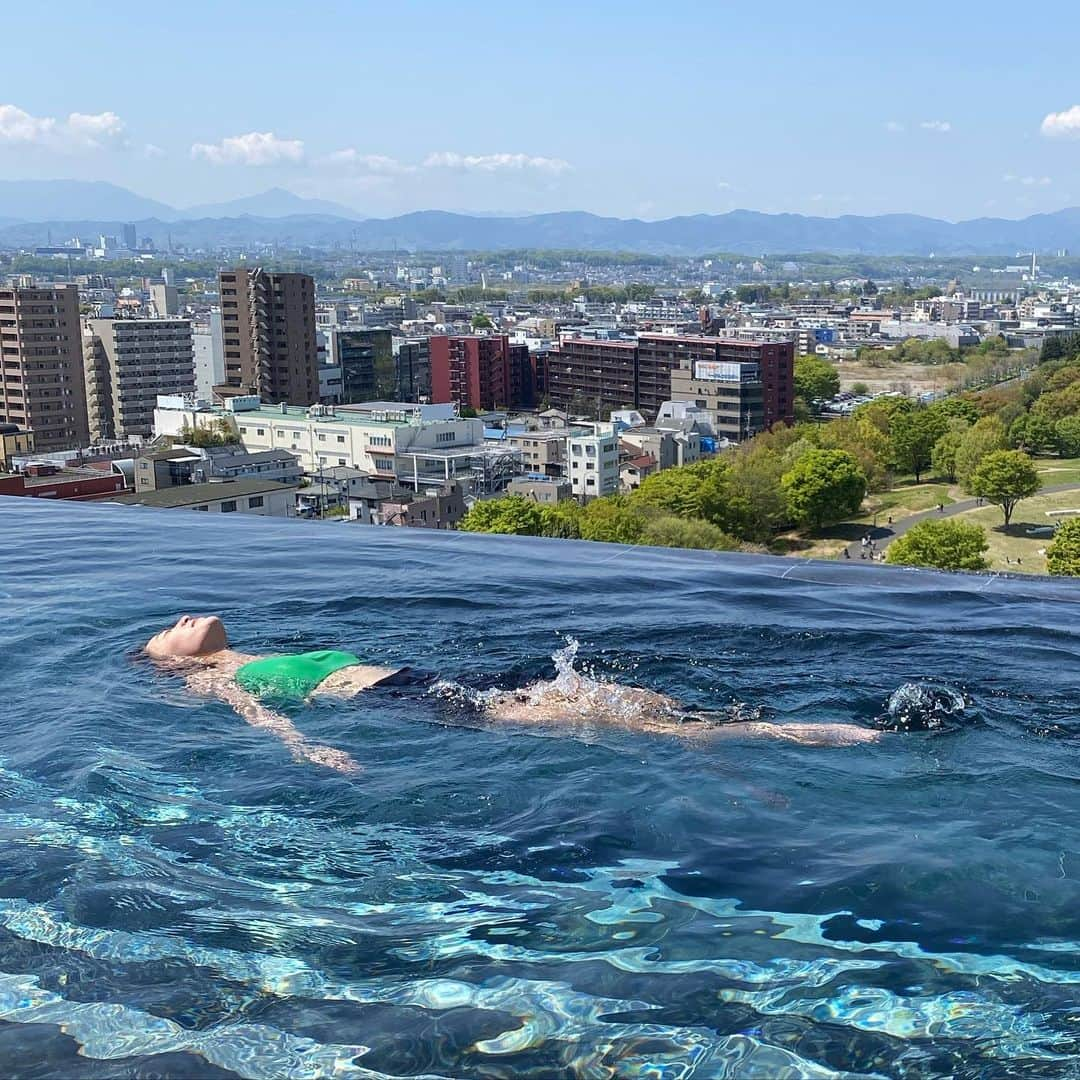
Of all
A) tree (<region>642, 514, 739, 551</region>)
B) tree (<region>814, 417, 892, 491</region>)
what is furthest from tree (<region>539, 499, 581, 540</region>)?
tree (<region>814, 417, 892, 491</region>)

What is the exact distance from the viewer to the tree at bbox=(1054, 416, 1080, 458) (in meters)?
38.9

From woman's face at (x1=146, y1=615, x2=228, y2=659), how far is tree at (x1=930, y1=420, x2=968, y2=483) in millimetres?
32695

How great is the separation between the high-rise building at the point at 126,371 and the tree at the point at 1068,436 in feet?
117

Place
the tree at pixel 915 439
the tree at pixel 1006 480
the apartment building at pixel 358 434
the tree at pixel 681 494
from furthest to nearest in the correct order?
the tree at pixel 915 439 < the apartment building at pixel 358 434 < the tree at pixel 1006 480 < the tree at pixel 681 494

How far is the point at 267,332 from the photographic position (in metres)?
52.2

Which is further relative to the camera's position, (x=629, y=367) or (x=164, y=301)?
(x=164, y=301)

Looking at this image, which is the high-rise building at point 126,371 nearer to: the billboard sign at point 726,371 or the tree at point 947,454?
the billboard sign at point 726,371

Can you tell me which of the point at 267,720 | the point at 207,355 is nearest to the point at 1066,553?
the point at 267,720

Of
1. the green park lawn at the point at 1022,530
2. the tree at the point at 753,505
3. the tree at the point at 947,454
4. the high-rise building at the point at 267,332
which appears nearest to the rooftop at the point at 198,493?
the tree at the point at 753,505

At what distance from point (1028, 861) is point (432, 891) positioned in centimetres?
183

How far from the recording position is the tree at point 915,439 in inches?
1490

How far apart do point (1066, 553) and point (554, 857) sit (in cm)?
2025

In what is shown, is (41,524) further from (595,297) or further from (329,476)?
(595,297)

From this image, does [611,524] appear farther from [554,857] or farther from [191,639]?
[554,857]
